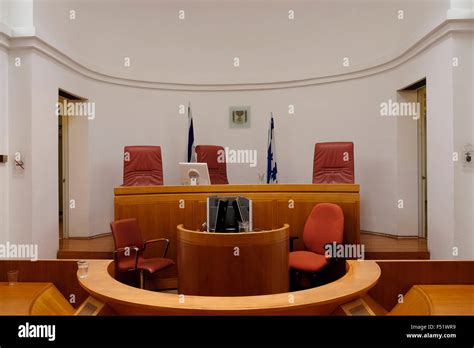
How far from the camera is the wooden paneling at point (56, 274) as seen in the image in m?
2.72

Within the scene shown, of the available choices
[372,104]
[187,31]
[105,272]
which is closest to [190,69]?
[187,31]

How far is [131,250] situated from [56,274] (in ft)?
3.83

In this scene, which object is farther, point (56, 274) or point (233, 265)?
point (233, 265)

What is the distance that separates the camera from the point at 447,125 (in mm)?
4004

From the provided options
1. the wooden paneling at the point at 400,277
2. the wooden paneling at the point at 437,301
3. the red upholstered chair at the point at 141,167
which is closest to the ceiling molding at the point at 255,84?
the red upholstered chair at the point at 141,167

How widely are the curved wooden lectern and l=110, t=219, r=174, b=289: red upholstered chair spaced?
0.73 m

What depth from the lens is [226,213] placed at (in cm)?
337

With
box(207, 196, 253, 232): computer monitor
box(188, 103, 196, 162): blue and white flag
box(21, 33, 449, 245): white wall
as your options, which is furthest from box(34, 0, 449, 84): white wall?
box(207, 196, 253, 232): computer monitor

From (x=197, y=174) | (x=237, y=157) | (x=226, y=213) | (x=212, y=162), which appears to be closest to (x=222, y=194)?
(x=197, y=174)

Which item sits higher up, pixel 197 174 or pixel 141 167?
pixel 141 167

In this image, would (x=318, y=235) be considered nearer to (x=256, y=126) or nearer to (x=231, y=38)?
(x=256, y=126)

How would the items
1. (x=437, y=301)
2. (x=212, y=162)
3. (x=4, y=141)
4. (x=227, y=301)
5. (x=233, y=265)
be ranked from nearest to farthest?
(x=227, y=301)
(x=437, y=301)
(x=233, y=265)
(x=4, y=141)
(x=212, y=162)

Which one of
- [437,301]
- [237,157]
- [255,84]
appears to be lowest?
[437,301]

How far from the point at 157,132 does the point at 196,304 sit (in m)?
5.02
